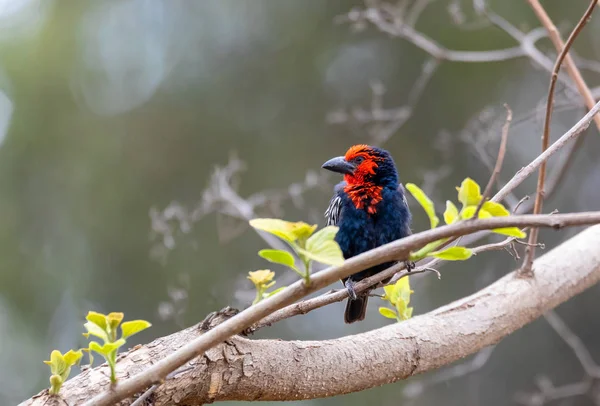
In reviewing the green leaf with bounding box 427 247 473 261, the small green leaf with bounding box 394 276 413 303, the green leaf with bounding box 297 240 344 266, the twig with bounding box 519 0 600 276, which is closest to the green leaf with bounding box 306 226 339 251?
the green leaf with bounding box 297 240 344 266

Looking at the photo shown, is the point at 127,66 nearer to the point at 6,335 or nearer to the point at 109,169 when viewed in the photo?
the point at 109,169

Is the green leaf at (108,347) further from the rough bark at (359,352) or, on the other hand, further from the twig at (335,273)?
the rough bark at (359,352)

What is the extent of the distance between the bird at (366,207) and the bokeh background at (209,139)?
1663 mm

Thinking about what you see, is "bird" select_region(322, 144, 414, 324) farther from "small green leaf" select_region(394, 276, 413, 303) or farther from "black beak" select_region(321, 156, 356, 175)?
"small green leaf" select_region(394, 276, 413, 303)

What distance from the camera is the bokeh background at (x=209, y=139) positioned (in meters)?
4.51

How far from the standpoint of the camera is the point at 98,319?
1.19 metres

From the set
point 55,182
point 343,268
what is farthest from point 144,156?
point 343,268

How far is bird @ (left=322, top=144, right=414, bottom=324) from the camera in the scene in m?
2.56

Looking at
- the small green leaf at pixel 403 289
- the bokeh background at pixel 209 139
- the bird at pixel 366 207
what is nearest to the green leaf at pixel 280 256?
the small green leaf at pixel 403 289

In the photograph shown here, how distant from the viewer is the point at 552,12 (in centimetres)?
471

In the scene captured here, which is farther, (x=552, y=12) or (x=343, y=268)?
(x=552, y=12)

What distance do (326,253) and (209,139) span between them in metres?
3.87

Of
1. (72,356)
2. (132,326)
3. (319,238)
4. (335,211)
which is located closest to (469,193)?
(319,238)

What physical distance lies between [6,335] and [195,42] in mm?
2398
